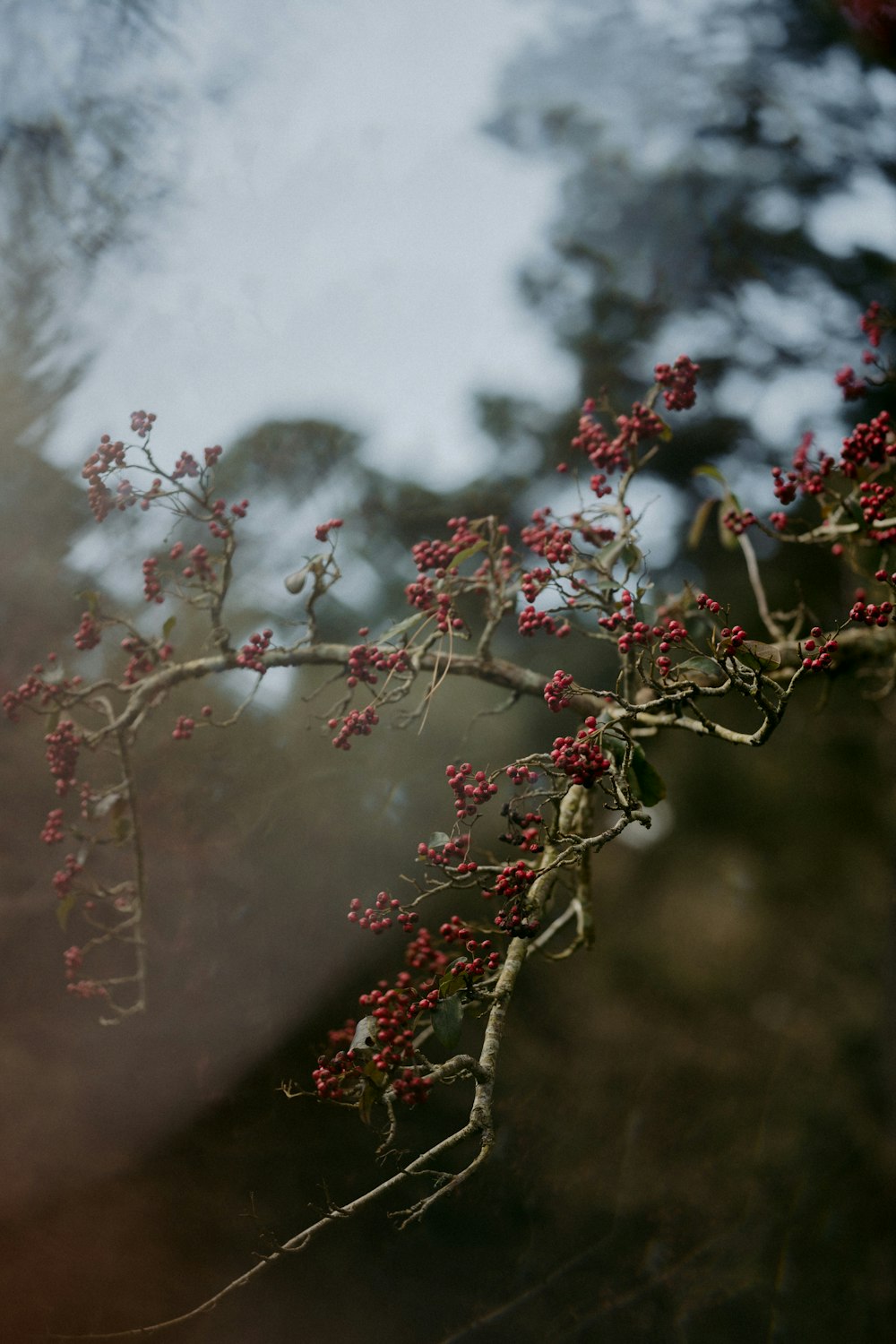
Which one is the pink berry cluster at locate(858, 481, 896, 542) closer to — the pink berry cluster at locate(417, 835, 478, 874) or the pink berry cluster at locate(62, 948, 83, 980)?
the pink berry cluster at locate(417, 835, 478, 874)

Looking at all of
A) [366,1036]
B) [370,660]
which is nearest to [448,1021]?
[366,1036]

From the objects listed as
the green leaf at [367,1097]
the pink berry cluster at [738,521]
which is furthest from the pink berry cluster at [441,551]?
the green leaf at [367,1097]

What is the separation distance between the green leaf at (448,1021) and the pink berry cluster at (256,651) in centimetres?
41

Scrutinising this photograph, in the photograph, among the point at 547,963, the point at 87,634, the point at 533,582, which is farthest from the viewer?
the point at 547,963

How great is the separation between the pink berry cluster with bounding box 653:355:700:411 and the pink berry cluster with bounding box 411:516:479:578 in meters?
0.26

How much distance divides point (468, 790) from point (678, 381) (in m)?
0.52

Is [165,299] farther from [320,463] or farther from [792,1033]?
[792,1033]

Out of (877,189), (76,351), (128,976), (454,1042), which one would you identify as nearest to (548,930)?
(454,1042)

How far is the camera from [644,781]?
695 millimetres

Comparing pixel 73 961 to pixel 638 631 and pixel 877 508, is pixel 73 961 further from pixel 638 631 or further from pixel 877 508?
pixel 877 508

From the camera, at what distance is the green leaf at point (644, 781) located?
689 mm

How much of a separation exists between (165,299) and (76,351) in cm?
14

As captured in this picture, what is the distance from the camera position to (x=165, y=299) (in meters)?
1.15

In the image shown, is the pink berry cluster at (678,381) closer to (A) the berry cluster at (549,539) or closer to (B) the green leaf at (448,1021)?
(A) the berry cluster at (549,539)
